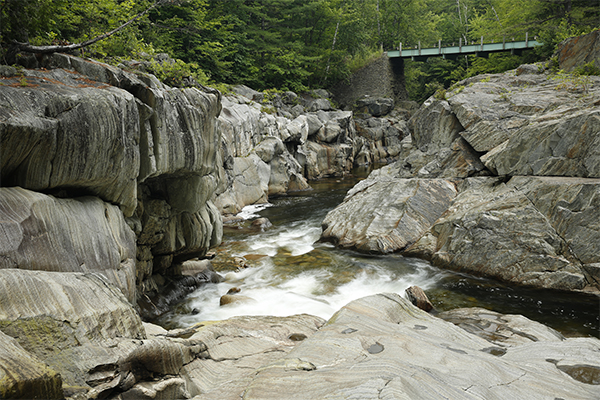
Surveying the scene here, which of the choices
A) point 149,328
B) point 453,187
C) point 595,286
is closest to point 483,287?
point 595,286

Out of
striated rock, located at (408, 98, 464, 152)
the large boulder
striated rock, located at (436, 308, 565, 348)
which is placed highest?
striated rock, located at (408, 98, 464, 152)

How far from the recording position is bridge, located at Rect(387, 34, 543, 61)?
36.8m

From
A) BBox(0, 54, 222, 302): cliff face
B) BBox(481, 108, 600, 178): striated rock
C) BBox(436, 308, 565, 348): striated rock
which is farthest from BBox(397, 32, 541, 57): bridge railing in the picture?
BBox(0, 54, 222, 302): cliff face

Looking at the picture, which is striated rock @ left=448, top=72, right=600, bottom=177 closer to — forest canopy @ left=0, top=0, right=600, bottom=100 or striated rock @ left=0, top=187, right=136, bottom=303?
forest canopy @ left=0, top=0, right=600, bottom=100

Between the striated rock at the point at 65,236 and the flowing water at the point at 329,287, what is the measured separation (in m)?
2.77

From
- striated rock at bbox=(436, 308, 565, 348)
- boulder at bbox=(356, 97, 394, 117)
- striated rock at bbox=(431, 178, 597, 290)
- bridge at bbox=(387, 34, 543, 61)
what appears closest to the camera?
striated rock at bbox=(436, 308, 565, 348)

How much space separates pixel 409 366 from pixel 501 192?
33.4 ft

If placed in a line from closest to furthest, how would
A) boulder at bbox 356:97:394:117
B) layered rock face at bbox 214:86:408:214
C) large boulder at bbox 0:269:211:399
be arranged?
large boulder at bbox 0:269:211:399 → layered rock face at bbox 214:86:408:214 → boulder at bbox 356:97:394:117

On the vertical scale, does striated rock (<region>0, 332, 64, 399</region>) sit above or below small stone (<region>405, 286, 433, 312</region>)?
above

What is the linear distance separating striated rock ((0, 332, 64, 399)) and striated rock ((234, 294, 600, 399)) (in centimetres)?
160

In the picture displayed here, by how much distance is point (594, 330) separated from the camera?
8211 mm

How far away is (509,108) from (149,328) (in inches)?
624

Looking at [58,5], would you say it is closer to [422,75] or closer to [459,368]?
[459,368]

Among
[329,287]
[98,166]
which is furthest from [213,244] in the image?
[98,166]
